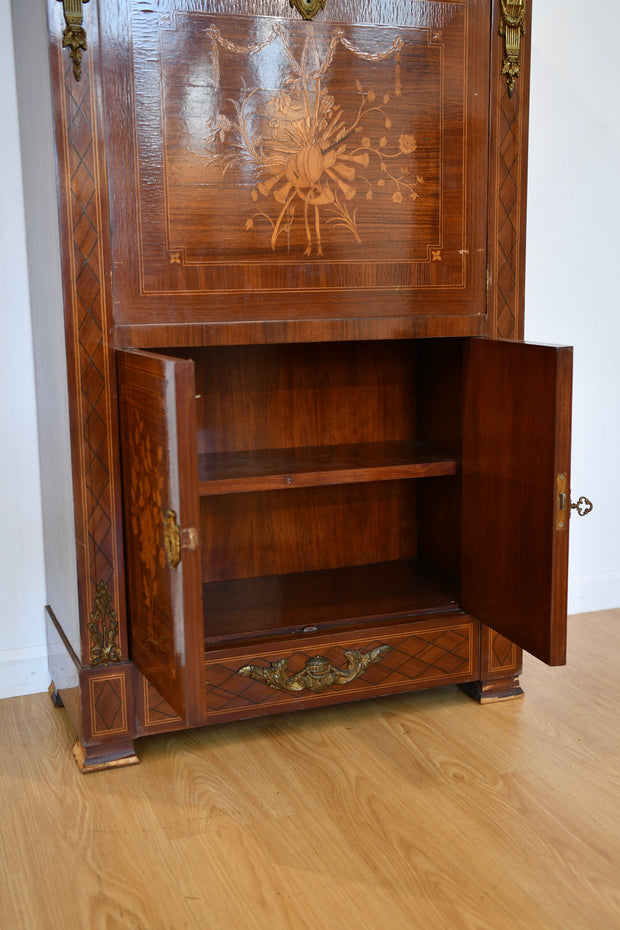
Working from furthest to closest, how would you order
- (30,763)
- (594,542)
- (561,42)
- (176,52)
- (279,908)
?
(594,542), (561,42), (30,763), (176,52), (279,908)

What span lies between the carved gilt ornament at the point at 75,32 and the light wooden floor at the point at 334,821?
1.63 metres

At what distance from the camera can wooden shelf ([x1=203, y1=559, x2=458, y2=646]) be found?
2541mm

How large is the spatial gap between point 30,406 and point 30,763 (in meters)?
0.97

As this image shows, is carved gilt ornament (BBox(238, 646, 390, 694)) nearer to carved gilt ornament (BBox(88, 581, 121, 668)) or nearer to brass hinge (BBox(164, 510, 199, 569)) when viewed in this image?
carved gilt ornament (BBox(88, 581, 121, 668))

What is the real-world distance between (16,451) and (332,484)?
0.90 meters

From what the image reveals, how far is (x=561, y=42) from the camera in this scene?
317 centimetres

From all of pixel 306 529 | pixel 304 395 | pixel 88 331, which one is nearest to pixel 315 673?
pixel 306 529

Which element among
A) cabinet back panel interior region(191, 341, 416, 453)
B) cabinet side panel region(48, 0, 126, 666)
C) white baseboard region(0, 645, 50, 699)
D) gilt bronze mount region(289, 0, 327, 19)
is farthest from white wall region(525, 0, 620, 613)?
white baseboard region(0, 645, 50, 699)

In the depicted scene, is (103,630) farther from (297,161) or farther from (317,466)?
(297,161)

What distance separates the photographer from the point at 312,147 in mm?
2355

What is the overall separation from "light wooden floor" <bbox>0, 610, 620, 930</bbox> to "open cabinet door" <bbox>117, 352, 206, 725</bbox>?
0.32 meters

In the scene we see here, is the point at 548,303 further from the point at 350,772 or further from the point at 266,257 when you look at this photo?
the point at 350,772

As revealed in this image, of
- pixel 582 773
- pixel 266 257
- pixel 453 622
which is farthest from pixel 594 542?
pixel 266 257

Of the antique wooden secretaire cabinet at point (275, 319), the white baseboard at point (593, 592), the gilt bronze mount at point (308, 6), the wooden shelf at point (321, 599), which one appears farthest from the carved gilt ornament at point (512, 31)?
the white baseboard at point (593, 592)
